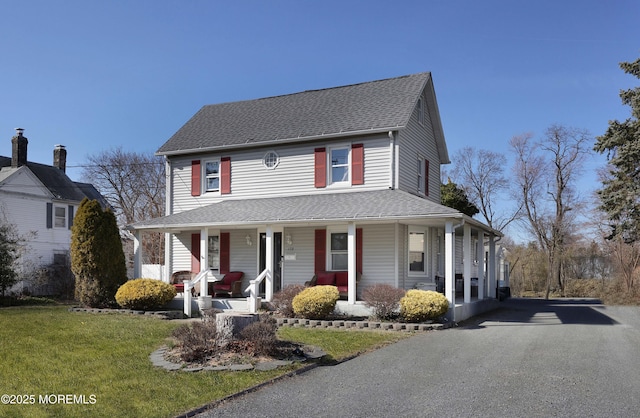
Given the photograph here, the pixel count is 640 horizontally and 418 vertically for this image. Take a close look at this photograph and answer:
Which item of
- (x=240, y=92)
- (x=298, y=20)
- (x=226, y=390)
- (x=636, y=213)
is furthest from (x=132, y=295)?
(x=636, y=213)

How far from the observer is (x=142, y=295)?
1645 centimetres

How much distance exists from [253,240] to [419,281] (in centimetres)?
596

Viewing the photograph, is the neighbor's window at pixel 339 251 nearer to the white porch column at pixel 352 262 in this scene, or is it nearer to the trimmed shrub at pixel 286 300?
the white porch column at pixel 352 262

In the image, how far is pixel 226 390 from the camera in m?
6.94

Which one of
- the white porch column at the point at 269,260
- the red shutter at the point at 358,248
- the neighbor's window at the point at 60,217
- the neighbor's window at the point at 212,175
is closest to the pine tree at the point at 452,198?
the red shutter at the point at 358,248

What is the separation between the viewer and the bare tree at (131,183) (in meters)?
38.2

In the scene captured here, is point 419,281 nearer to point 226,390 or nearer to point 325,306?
point 325,306

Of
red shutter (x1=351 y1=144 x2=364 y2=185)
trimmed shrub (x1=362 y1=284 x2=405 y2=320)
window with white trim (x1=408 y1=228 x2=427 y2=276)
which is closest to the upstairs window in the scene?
red shutter (x1=351 y1=144 x2=364 y2=185)

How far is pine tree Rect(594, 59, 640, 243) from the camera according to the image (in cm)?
2061

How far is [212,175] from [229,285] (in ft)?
15.2

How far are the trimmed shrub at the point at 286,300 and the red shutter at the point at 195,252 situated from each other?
17.8ft

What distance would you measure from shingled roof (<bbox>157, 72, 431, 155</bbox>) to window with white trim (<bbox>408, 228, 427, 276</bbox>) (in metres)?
3.57

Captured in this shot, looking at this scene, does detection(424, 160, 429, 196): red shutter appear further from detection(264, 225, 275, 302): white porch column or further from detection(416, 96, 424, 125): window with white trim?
detection(264, 225, 275, 302): white porch column

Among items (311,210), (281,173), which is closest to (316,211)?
(311,210)
